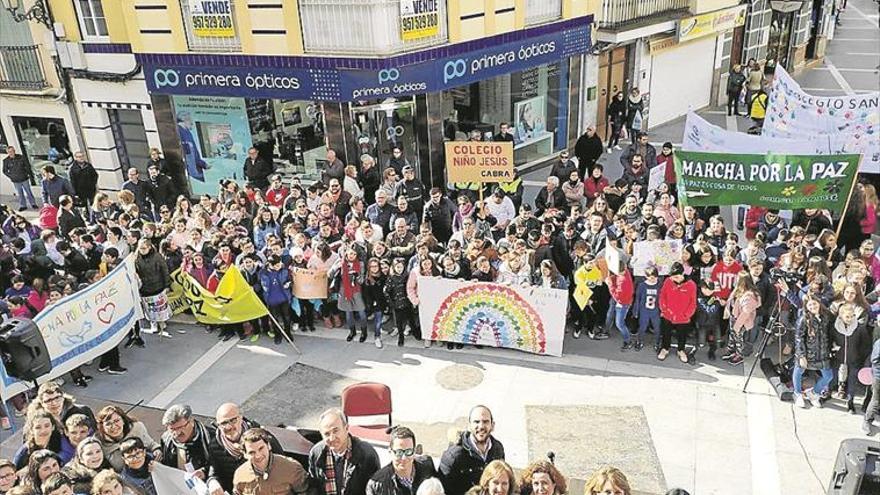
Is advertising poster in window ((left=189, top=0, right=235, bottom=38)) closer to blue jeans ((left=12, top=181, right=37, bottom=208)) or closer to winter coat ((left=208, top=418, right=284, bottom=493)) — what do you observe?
blue jeans ((left=12, top=181, right=37, bottom=208))

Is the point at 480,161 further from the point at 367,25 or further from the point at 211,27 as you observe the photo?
the point at 211,27

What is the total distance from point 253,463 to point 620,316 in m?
5.83

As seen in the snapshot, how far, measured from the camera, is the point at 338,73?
13.9 meters

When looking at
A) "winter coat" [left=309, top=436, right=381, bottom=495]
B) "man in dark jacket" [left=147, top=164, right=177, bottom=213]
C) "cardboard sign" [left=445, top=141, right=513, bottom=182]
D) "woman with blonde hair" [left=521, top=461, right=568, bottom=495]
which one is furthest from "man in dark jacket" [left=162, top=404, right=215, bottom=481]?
"man in dark jacket" [left=147, top=164, right=177, bottom=213]

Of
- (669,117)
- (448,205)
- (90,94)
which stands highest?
(90,94)

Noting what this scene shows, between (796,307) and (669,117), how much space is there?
13.7 metres

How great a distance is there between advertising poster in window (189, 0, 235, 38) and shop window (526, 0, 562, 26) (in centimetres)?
625

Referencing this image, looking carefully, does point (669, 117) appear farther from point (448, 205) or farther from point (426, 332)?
point (426, 332)

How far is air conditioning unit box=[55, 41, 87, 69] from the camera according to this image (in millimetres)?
16125

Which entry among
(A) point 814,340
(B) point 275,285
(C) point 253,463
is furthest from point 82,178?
(A) point 814,340

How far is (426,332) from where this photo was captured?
10.4 m

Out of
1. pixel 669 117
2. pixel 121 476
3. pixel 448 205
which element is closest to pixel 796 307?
pixel 448 205

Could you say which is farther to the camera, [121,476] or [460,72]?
[460,72]

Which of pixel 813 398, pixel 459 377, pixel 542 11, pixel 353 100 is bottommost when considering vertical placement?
pixel 459 377
